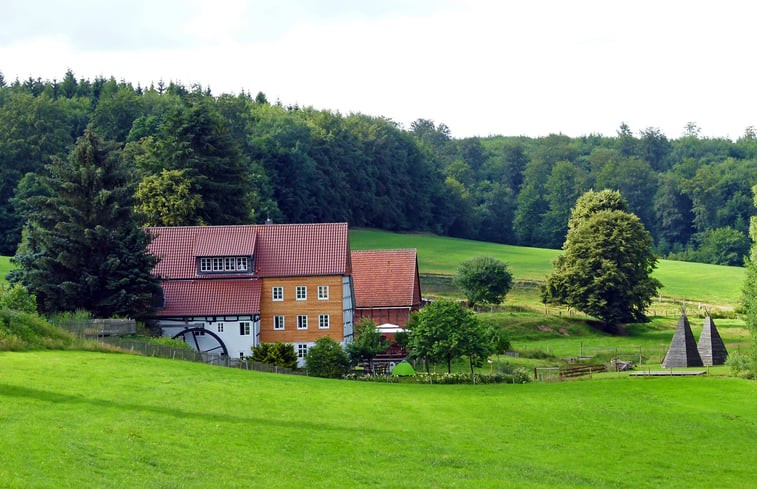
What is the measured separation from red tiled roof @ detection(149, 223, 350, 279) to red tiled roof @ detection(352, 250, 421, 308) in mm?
8317

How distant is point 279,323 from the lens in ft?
205

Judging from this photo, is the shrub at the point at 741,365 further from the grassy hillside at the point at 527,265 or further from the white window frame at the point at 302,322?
the grassy hillside at the point at 527,265

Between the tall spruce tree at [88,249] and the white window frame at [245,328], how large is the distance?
15.6ft

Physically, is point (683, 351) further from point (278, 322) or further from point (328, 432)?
point (328, 432)

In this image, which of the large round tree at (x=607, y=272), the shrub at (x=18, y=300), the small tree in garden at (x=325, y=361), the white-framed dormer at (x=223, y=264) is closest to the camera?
the shrub at (x=18, y=300)

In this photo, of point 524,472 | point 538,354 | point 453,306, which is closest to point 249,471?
point 524,472

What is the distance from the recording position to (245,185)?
89.1 meters

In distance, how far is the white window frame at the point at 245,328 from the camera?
6088 centimetres

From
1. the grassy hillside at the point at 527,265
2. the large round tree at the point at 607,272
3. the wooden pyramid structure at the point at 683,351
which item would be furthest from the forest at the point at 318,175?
the wooden pyramid structure at the point at 683,351

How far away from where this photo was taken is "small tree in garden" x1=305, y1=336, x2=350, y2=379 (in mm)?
52906

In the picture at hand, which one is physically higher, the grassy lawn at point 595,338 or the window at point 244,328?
the window at point 244,328

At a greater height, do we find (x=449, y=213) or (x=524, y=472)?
(x=449, y=213)

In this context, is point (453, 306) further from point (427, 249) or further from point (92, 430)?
point (427, 249)

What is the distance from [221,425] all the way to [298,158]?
4085 inches
